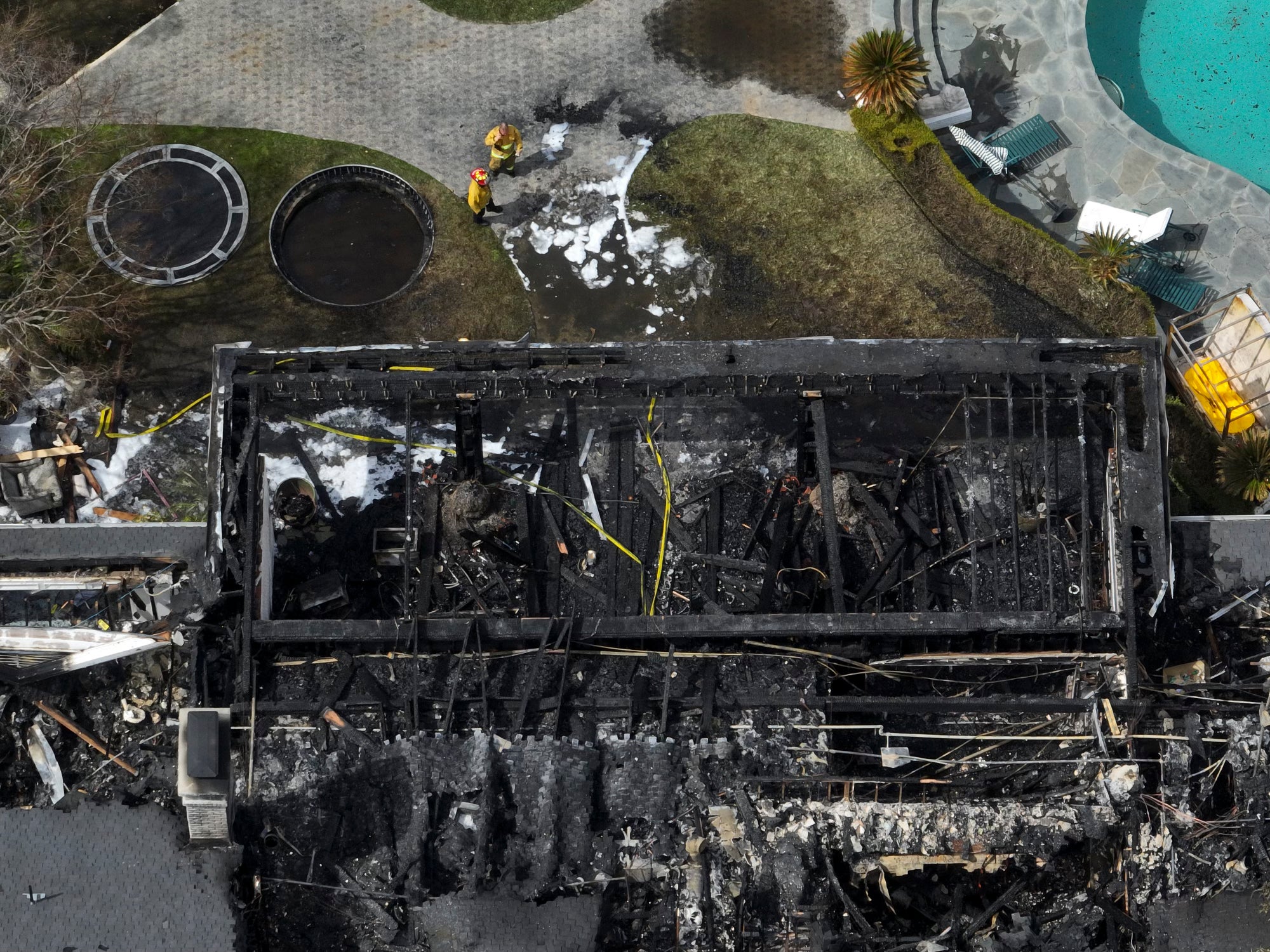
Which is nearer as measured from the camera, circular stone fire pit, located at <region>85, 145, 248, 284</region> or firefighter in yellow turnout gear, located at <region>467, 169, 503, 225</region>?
firefighter in yellow turnout gear, located at <region>467, 169, 503, 225</region>

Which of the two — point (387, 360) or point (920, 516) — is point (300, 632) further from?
point (920, 516)

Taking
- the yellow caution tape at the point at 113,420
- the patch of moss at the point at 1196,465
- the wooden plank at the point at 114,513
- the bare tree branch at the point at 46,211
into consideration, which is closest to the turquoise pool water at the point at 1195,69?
the patch of moss at the point at 1196,465

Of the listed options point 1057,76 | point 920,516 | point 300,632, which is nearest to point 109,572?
point 300,632

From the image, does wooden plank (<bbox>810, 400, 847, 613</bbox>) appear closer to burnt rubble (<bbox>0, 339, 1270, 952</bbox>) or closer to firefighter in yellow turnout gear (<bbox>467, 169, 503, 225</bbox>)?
burnt rubble (<bbox>0, 339, 1270, 952</bbox>)

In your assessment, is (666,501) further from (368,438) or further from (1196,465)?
(1196,465)

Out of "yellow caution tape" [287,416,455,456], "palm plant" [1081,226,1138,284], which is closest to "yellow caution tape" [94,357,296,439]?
"yellow caution tape" [287,416,455,456]

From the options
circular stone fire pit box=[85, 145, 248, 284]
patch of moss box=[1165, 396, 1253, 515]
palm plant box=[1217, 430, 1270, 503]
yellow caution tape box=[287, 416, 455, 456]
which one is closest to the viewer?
yellow caution tape box=[287, 416, 455, 456]

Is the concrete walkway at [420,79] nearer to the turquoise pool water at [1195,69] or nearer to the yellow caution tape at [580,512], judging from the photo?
the turquoise pool water at [1195,69]
